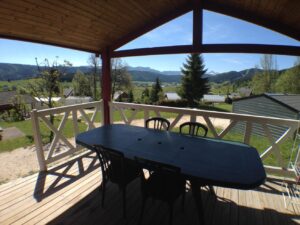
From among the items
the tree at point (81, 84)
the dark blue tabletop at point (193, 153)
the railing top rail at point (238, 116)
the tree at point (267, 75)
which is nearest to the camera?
the dark blue tabletop at point (193, 153)

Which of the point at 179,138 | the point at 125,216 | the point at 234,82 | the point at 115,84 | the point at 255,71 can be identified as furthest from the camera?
the point at 234,82

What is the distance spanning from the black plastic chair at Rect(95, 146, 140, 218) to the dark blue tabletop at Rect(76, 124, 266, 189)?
0.13 meters

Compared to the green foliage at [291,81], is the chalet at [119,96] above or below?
below

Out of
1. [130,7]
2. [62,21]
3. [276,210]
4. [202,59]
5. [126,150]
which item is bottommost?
[276,210]

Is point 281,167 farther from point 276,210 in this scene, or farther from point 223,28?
point 223,28

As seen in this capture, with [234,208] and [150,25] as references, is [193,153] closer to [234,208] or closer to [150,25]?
[234,208]

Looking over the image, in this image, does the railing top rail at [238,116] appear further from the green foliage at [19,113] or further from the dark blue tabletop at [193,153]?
the green foliage at [19,113]

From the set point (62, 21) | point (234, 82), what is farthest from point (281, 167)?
point (234, 82)

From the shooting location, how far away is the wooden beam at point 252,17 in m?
3.23

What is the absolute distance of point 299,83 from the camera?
49.9 feet

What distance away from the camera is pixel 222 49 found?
11.3ft

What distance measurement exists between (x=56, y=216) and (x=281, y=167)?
11.1 feet

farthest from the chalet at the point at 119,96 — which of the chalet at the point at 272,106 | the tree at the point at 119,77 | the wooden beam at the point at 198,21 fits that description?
the wooden beam at the point at 198,21

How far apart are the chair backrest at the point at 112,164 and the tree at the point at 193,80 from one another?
20.6 meters
